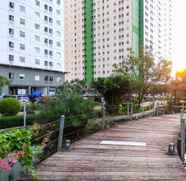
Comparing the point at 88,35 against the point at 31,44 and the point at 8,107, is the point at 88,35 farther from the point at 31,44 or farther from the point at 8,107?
the point at 8,107

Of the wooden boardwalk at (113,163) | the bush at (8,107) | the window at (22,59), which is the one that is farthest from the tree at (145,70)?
the window at (22,59)

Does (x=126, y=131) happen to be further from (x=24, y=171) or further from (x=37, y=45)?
(x=37, y=45)

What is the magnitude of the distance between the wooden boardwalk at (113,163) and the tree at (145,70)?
38.0 feet

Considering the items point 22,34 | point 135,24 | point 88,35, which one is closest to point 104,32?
point 88,35

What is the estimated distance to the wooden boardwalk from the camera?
6141 mm

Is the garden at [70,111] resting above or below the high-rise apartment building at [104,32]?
below

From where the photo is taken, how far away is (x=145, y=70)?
22094 millimetres

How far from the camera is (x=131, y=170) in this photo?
6559mm

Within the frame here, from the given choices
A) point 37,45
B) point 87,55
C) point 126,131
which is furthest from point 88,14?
point 126,131

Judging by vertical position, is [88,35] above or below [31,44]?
above

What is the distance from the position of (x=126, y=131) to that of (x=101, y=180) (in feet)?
20.6

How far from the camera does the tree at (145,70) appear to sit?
21.7 metres

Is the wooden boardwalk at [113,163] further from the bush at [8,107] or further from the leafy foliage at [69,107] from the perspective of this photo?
the bush at [8,107]

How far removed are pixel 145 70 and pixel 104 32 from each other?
73.6m
